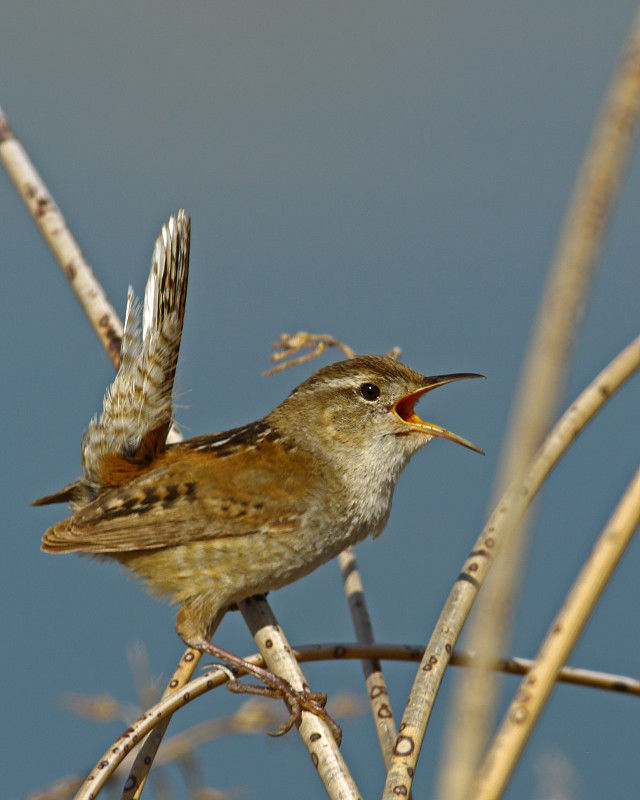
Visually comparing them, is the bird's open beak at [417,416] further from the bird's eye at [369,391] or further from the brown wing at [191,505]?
the brown wing at [191,505]

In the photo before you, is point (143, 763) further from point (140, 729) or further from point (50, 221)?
point (50, 221)

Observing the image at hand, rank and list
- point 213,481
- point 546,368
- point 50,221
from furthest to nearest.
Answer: point 213,481 < point 50,221 < point 546,368

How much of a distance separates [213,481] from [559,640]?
2.10 meters

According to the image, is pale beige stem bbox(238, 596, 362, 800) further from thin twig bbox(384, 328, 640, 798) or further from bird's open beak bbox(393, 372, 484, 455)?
bird's open beak bbox(393, 372, 484, 455)

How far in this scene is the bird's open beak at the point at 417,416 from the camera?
2959 mm

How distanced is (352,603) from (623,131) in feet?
6.48

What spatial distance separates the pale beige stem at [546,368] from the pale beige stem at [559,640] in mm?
182

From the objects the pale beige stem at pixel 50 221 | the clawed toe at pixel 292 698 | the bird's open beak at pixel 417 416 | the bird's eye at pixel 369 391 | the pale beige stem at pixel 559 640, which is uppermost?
the pale beige stem at pixel 50 221

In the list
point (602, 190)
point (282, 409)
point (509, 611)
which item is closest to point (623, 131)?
point (602, 190)

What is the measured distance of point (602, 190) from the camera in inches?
29.1

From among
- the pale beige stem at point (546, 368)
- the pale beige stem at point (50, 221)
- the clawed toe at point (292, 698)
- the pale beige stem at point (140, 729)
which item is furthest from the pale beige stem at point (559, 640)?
the pale beige stem at point (50, 221)

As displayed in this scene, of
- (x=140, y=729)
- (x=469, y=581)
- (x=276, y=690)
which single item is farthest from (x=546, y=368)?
(x=276, y=690)

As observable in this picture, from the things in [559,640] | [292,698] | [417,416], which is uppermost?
[417,416]

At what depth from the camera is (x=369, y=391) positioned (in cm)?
321
